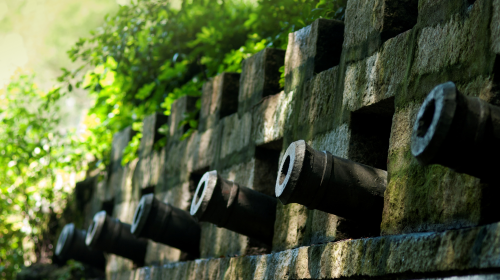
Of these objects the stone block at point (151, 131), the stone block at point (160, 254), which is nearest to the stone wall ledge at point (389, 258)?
the stone block at point (160, 254)

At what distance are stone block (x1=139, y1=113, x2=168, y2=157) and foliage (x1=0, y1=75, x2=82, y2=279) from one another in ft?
9.86

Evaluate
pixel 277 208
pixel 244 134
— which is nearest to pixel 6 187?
pixel 244 134

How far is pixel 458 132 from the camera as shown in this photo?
1929 mm

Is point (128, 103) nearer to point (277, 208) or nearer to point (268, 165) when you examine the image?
point (268, 165)

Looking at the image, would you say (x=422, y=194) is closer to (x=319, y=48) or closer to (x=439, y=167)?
(x=439, y=167)

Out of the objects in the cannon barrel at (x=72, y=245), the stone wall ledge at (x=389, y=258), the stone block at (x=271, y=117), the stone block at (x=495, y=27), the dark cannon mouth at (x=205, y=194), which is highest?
the stone block at (x=271, y=117)

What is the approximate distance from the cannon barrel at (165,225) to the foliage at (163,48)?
1014 mm

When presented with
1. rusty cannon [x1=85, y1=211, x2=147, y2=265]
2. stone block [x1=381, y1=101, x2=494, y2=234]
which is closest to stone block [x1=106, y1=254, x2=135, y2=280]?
rusty cannon [x1=85, y1=211, x2=147, y2=265]

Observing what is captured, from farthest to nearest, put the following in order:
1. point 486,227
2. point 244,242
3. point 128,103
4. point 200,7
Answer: point 128,103
point 200,7
point 244,242
point 486,227

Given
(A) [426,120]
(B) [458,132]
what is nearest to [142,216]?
(A) [426,120]

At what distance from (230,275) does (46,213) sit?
6.34 metres

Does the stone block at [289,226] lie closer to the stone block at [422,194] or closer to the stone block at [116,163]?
the stone block at [422,194]

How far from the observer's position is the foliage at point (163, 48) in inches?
246

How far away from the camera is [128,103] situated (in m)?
7.82
